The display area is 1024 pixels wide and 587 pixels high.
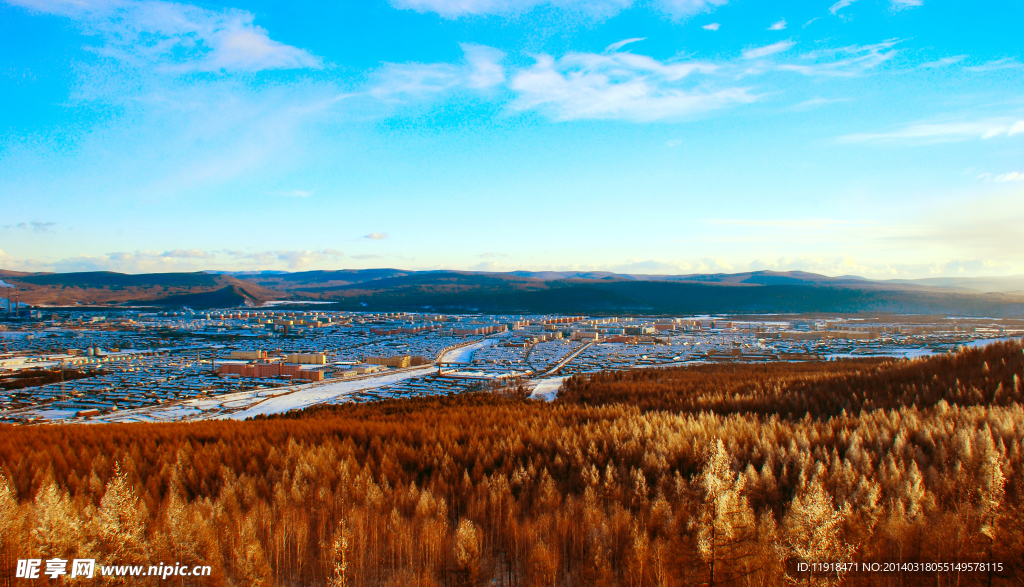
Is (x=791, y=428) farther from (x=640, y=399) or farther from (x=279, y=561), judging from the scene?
(x=279, y=561)

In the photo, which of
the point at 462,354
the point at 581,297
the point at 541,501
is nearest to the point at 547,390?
the point at 541,501

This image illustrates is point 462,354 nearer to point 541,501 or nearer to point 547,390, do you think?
point 547,390

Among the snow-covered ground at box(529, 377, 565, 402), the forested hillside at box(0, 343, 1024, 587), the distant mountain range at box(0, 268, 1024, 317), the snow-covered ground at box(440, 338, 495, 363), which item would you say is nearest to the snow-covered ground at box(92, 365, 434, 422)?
the snow-covered ground at box(529, 377, 565, 402)

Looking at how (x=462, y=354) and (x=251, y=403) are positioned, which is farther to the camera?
(x=462, y=354)

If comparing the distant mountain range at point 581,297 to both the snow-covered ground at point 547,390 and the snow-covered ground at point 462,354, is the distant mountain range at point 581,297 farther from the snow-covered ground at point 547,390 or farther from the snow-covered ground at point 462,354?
the snow-covered ground at point 547,390

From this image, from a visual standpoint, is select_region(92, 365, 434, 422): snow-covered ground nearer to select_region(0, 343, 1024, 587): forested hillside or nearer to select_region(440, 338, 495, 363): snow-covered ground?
select_region(440, 338, 495, 363): snow-covered ground
